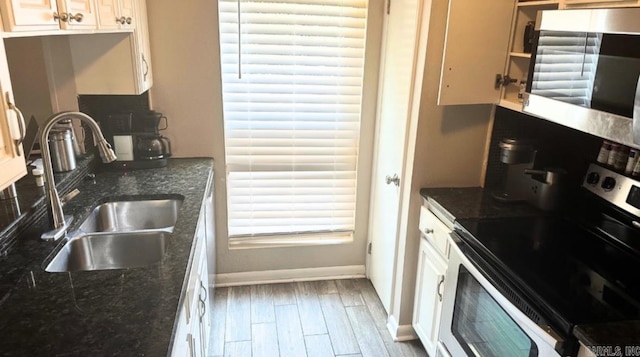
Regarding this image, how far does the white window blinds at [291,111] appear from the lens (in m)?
2.68

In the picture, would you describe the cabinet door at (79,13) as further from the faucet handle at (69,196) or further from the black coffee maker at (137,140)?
the black coffee maker at (137,140)

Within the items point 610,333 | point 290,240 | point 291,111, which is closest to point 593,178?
point 610,333

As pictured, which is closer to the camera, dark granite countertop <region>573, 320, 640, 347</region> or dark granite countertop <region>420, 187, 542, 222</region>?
dark granite countertop <region>573, 320, 640, 347</region>

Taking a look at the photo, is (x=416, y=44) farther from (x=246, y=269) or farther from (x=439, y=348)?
(x=246, y=269)

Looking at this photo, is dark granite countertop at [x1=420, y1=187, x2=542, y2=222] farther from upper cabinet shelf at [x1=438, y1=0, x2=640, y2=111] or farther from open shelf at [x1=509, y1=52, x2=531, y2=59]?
open shelf at [x1=509, y1=52, x2=531, y2=59]

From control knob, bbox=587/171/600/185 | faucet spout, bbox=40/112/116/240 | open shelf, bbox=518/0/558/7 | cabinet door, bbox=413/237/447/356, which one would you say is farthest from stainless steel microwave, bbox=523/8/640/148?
faucet spout, bbox=40/112/116/240

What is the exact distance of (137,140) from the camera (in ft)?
8.32

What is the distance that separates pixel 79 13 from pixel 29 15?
35 centimetres

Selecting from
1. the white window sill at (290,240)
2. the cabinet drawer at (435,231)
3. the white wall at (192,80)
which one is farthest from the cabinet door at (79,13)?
the white window sill at (290,240)

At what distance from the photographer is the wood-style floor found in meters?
2.53

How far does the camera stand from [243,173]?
294cm

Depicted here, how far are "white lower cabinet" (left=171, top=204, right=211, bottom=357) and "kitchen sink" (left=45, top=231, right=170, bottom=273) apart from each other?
0.61 ft

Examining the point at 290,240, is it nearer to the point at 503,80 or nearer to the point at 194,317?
the point at 194,317

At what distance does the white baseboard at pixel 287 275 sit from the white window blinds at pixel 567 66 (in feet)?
6.57
